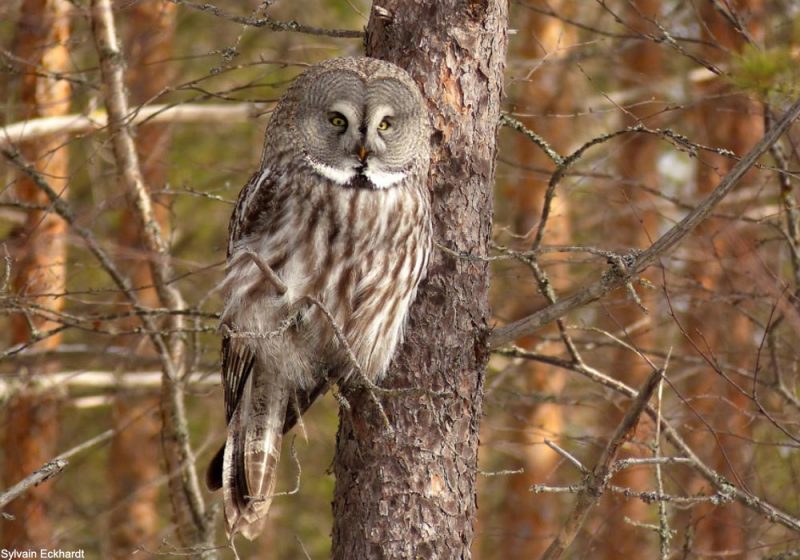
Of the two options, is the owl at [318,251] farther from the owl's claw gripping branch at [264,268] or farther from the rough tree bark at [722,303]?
the rough tree bark at [722,303]

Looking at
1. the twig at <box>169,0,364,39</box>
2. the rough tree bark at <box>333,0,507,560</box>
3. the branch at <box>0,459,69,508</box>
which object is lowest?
the branch at <box>0,459,69,508</box>

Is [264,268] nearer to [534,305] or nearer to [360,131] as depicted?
[360,131]

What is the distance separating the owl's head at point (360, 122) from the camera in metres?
3.70

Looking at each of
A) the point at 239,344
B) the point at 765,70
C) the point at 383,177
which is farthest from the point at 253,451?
the point at 765,70

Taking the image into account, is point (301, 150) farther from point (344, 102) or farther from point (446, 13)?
point (446, 13)

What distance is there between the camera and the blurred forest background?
13.5 ft

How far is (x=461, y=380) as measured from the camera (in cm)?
357

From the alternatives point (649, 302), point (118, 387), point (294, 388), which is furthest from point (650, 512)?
point (294, 388)

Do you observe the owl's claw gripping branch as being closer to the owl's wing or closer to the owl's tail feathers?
the owl's wing

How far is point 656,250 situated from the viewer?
302cm

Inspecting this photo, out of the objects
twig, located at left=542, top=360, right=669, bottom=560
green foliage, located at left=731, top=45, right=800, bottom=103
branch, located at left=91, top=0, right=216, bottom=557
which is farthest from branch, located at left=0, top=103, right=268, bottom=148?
green foliage, located at left=731, top=45, right=800, bottom=103

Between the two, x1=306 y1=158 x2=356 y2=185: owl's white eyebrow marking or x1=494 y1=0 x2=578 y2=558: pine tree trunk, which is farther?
x1=494 y1=0 x2=578 y2=558: pine tree trunk

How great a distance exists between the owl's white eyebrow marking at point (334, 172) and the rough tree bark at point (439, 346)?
319 mm

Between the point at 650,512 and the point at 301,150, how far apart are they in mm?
6103
